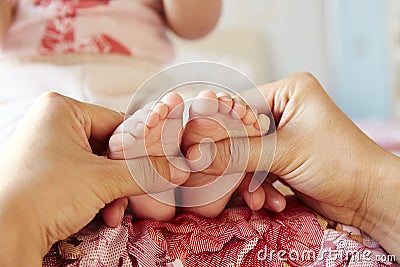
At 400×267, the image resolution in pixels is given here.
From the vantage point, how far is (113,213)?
569 millimetres

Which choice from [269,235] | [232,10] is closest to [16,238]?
[269,235]

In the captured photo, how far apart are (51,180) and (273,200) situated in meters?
0.25

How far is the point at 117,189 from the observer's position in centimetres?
56

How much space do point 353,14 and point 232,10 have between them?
0.61 m

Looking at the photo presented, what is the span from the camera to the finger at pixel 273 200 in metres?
0.64

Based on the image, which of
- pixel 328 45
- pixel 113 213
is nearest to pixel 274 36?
pixel 328 45

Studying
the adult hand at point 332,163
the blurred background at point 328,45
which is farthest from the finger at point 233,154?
the blurred background at point 328,45

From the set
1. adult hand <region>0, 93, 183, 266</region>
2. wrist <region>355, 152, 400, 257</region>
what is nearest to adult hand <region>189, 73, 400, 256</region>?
wrist <region>355, 152, 400, 257</region>

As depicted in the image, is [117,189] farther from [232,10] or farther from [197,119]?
[232,10]

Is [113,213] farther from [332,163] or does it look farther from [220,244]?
[332,163]

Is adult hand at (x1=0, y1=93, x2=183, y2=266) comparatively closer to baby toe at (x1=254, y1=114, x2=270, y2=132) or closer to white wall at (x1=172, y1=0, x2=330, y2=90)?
baby toe at (x1=254, y1=114, x2=270, y2=132)

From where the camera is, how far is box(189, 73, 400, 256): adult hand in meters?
0.60

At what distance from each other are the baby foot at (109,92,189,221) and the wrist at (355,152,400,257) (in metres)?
0.19

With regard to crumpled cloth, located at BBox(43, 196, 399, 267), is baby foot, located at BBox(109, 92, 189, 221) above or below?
above
